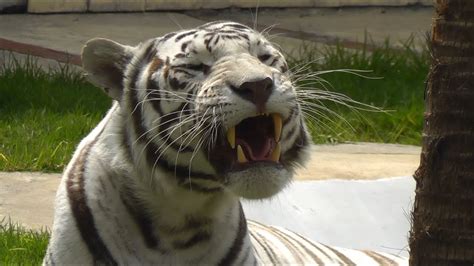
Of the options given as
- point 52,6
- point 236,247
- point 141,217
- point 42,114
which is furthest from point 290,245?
point 52,6

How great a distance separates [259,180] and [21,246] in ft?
6.84

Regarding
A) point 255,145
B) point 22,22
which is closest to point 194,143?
point 255,145

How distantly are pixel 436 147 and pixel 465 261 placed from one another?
1.06 ft

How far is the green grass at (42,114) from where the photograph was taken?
6781mm

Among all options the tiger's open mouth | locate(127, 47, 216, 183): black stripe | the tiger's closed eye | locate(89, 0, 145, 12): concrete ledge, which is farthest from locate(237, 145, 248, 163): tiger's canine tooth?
locate(89, 0, 145, 12): concrete ledge

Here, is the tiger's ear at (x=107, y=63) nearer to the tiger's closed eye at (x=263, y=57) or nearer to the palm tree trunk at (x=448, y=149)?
the tiger's closed eye at (x=263, y=57)

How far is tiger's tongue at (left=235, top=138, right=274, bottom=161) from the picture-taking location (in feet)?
11.8

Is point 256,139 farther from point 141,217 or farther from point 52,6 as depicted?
point 52,6

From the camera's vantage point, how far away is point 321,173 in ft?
22.4

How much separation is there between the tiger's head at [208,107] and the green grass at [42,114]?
2.86m

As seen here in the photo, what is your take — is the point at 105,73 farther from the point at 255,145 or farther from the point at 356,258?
the point at 356,258

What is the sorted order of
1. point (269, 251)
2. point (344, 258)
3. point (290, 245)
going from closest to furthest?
point (269, 251) < point (290, 245) < point (344, 258)

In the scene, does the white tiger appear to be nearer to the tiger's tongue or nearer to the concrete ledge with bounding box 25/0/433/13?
the tiger's tongue

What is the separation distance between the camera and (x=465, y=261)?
3.65 metres
